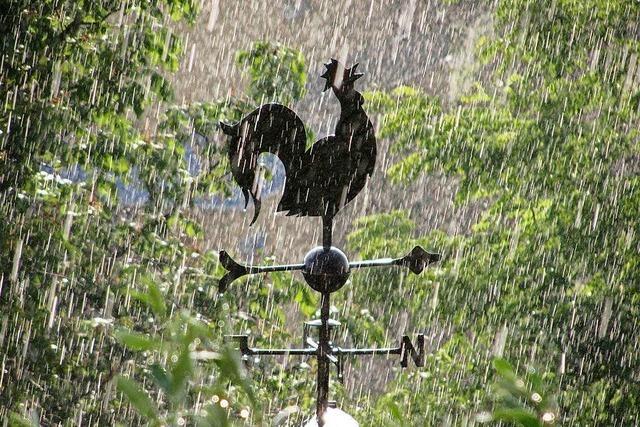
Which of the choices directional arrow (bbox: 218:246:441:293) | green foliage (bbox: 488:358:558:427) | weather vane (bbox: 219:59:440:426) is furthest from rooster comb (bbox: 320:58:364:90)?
green foliage (bbox: 488:358:558:427)

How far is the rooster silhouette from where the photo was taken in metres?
1.51

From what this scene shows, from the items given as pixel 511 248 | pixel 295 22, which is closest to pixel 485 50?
pixel 511 248

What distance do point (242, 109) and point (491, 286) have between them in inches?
73.1

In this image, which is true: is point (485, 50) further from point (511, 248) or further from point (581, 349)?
point (581, 349)

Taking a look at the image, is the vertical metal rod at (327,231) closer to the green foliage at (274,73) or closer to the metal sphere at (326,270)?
the metal sphere at (326,270)

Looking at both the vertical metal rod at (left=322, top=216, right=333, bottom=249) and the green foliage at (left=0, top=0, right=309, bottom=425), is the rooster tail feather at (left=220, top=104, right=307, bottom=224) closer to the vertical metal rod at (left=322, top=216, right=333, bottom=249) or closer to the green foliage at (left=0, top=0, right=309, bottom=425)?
the vertical metal rod at (left=322, top=216, right=333, bottom=249)

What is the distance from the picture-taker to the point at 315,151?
4.99 feet

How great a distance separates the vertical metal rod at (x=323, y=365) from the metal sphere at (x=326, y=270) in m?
0.02

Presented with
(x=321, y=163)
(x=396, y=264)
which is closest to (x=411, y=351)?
(x=396, y=264)

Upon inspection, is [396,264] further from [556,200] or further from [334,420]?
[556,200]

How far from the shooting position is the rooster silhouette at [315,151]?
1515mm

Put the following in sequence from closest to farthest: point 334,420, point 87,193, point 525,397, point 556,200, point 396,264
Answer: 1. point 525,397
2. point 334,420
3. point 396,264
4. point 87,193
5. point 556,200

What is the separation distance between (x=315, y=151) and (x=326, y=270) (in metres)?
0.20

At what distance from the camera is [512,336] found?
A: 18.2 feet
